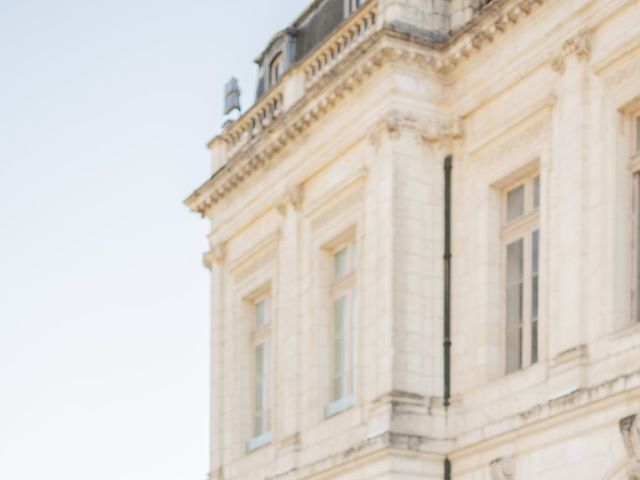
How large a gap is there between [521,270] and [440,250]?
1218 mm

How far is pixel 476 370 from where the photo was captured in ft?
71.8

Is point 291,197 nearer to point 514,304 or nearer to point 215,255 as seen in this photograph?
point 215,255

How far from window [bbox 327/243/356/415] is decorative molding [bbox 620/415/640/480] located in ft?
18.8

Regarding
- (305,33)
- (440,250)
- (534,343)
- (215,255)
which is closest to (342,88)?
(440,250)

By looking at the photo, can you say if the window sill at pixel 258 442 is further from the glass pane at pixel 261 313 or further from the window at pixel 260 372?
the glass pane at pixel 261 313

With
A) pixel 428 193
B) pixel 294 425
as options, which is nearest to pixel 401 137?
pixel 428 193

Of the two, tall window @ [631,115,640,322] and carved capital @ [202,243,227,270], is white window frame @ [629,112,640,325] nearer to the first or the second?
tall window @ [631,115,640,322]

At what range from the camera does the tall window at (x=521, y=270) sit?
846 inches

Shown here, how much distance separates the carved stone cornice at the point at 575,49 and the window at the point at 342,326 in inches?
186

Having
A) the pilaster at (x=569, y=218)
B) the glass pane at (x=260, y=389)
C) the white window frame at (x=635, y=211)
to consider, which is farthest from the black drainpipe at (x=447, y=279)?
the glass pane at (x=260, y=389)

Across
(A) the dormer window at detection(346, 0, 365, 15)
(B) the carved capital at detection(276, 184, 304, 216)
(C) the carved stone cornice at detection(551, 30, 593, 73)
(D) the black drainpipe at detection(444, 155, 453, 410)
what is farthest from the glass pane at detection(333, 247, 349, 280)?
(C) the carved stone cornice at detection(551, 30, 593, 73)

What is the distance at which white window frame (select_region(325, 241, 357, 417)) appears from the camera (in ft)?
78.6

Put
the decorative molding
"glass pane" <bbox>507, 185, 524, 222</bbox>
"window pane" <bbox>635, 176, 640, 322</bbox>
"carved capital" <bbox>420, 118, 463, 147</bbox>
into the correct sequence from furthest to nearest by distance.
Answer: "carved capital" <bbox>420, 118, 463, 147</bbox>, "glass pane" <bbox>507, 185, 524, 222</bbox>, "window pane" <bbox>635, 176, 640, 322</bbox>, the decorative molding

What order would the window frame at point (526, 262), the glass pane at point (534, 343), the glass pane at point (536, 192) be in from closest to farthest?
the glass pane at point (534, 343), the window frame at point (526, 262), the glass pane at point (536, 192)
